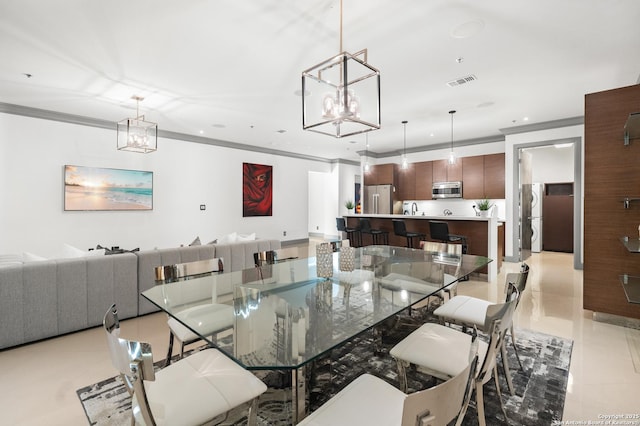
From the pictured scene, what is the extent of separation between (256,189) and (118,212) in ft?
10.4

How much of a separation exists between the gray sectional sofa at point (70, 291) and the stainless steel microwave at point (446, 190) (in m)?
6.39

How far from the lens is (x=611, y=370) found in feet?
7.48

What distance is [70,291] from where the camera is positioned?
289 centimetres

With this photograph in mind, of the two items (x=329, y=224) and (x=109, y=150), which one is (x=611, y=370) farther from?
(x=329, y=224)

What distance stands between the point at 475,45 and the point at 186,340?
3.62 m

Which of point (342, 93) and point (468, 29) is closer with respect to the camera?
point (342, 93)

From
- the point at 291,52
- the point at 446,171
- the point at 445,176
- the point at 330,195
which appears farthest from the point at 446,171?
the point at 291,52

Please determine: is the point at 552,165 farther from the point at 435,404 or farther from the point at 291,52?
the point at 435,404

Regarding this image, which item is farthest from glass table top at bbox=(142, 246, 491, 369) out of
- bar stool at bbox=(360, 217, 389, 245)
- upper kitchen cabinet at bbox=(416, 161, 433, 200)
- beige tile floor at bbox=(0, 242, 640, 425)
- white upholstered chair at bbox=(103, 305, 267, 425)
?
upper kitchen cabinet at bbox=(416, 161, 433, 200)

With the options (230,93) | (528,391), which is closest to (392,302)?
(528,391)

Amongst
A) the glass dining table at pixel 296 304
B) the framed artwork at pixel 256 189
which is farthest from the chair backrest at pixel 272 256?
the framed artwork at pixel 256 189

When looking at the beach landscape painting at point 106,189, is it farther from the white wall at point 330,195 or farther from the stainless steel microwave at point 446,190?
the stainless steel microwave at point 446,190

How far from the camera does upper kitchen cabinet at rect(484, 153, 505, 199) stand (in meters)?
6.89

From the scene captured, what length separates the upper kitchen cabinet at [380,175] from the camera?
339 inches
